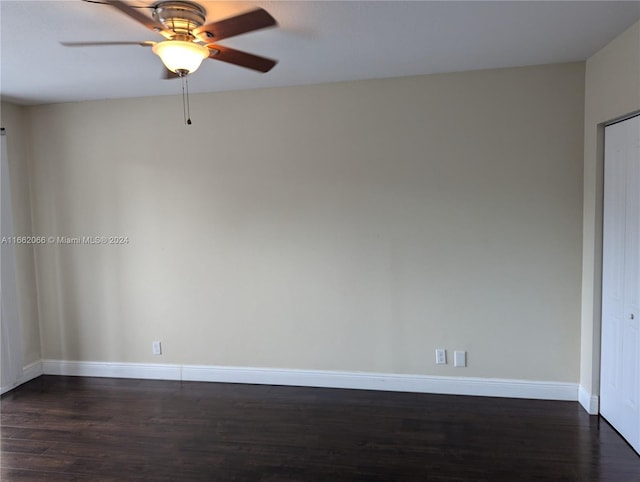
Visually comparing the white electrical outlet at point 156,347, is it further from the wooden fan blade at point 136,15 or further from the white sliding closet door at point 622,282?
the white sliding closet door at point 622,282

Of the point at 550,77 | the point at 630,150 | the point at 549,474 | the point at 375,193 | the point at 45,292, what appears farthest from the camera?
the point at 45,292

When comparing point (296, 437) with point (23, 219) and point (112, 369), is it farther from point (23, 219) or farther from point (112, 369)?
point (23, 219)

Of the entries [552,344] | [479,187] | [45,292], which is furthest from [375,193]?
[45,292]

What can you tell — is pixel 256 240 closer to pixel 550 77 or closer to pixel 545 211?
pixel 545 211

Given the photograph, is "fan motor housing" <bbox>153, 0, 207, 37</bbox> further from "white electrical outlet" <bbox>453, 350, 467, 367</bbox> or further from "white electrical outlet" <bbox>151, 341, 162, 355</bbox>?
"white electrical outlet" <bbox>453, 350, 467, 367</bbox>

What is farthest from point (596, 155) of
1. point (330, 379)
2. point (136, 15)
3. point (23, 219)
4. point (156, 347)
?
point (23, 219)

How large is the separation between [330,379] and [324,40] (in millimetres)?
2565

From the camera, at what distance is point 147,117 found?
12.1 ft

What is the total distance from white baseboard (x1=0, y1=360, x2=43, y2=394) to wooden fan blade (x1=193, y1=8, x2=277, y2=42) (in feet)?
11.4

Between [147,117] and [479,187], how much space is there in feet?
9.23

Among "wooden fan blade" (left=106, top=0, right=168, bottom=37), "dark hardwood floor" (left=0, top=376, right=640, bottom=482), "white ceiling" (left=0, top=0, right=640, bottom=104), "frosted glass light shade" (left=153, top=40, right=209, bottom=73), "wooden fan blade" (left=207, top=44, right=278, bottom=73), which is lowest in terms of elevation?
"dark hardwood floor" (left=0, top=376, right=640, bottom=482)

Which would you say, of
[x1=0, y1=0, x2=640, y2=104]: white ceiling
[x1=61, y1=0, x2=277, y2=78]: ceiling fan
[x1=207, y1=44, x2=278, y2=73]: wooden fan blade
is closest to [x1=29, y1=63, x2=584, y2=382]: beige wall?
[x1=0, y1=0, x2=640, y2=104]: white ceiling

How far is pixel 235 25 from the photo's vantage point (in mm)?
1896

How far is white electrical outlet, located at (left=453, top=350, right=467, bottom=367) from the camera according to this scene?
336 centimetres
